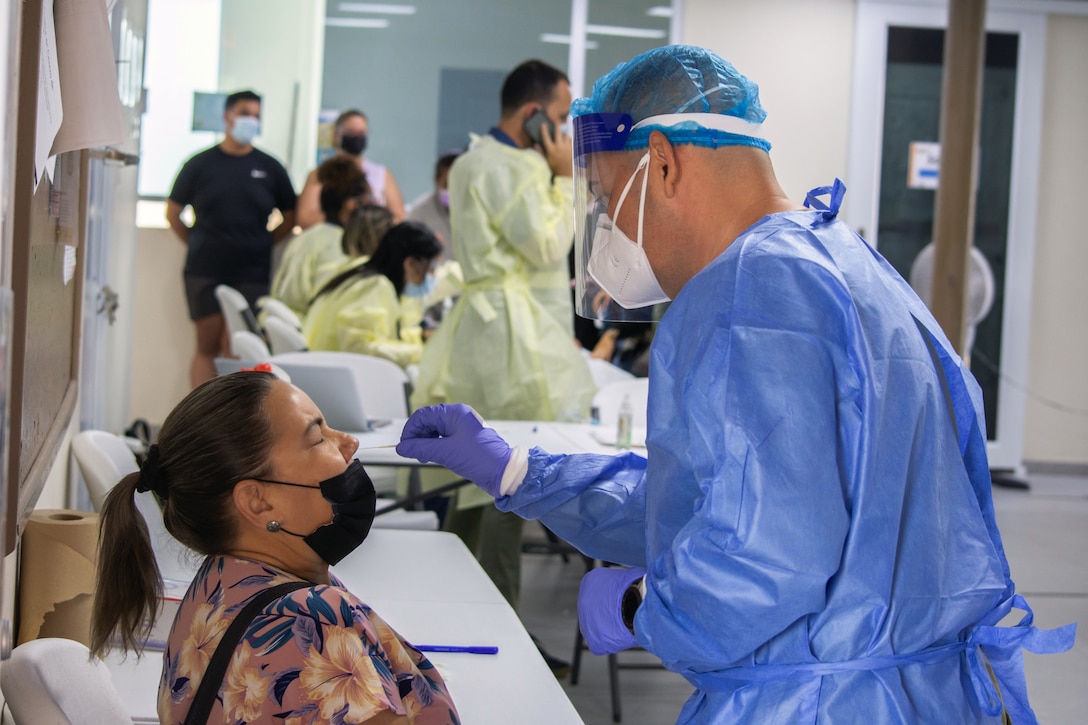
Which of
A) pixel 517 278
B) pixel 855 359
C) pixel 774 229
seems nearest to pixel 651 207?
pixel 774 229

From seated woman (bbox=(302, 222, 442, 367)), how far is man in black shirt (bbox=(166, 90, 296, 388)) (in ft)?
4.68

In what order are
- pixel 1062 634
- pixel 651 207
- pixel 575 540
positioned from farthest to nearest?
pixel 575 540, pixel 651 207, pixel 1062 634

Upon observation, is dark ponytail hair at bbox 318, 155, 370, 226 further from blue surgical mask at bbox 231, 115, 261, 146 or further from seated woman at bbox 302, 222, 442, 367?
seated woman at bbox 302, 222, 442, 367

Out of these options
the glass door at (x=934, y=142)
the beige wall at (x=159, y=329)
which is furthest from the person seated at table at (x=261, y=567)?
the glass door at (x=934, y=142)

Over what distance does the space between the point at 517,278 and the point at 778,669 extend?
258cm

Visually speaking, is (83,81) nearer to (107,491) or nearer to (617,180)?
(617,180)

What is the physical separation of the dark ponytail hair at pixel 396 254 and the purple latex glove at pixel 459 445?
3003 millimetres

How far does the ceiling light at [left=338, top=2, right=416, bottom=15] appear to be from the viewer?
6547mm

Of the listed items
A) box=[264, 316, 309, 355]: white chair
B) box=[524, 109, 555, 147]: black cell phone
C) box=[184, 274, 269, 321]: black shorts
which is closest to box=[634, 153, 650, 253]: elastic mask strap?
box=[524, 109, 555, 147]: black cell phone

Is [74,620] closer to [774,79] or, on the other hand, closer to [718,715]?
[718,715]

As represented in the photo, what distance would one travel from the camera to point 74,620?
1.64 meters

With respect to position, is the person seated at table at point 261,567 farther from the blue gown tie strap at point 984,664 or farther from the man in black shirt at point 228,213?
the man in black shirt at point 228,213

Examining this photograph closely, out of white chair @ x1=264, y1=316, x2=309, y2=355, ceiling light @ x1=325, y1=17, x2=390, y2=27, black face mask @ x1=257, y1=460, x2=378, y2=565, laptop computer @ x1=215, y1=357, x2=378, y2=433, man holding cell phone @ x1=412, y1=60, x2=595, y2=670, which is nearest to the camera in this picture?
black face mask @ x1=257, y1=460, x2=378, y2=565

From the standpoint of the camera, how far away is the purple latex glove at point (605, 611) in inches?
43.3
